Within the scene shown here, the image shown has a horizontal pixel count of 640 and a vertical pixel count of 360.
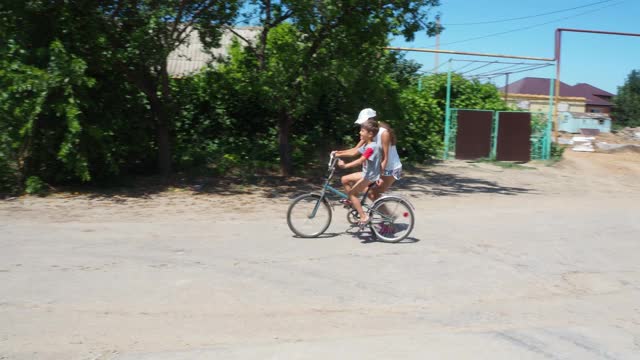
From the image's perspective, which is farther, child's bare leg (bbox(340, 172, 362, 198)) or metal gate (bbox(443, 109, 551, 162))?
metal gate (bbox(443, 109, 551, 162))

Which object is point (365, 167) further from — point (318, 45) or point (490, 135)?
point (490, 135)

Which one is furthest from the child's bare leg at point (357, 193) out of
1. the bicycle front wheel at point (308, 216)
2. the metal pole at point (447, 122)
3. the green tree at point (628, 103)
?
the green tree at point (628, 103)

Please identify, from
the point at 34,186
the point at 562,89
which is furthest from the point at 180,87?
the point at 562,89

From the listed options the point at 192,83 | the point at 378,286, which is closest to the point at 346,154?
the point at 378,286

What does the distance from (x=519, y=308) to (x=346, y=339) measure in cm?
198

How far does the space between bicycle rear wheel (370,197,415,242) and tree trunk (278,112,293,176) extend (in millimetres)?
6550

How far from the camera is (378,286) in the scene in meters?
6.30

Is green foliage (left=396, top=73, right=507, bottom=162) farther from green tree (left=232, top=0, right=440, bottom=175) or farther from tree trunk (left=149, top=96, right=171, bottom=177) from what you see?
tree trunk (left=149, top=96, right=171, bottom=177)

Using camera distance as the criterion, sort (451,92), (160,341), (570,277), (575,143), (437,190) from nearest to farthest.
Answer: (160,341) < (570,277) < (437,190) < (451,92) < (575,143)

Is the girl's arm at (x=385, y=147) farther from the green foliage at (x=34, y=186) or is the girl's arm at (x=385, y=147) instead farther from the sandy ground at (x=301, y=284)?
the green foliage at (x=34, y=186)

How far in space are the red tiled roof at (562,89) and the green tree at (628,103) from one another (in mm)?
3720

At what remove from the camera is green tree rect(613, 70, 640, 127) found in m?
47.4

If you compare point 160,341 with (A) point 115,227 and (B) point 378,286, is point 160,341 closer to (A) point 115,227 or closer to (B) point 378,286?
(B) point 378,286

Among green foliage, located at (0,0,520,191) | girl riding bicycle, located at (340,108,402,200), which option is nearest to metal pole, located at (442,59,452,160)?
green foliage, located at (0,0,520,191)
